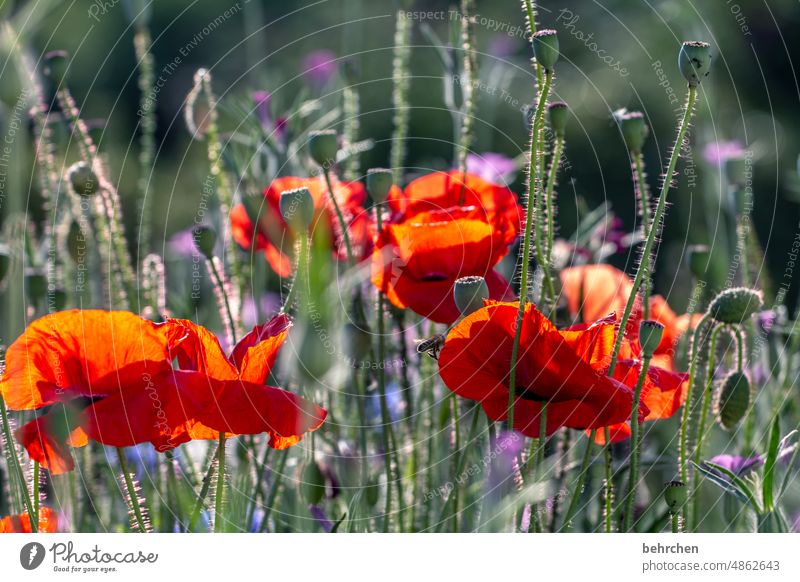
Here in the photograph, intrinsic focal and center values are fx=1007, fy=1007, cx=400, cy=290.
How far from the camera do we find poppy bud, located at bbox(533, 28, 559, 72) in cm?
39

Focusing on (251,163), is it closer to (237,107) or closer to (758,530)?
(237,107)

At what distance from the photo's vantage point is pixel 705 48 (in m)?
0.42

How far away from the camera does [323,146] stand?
502 mm

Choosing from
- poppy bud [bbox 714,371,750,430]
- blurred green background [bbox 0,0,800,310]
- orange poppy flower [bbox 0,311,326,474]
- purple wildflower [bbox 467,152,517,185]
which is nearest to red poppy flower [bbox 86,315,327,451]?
orange poppy flower [bbox 0,311,326,474]

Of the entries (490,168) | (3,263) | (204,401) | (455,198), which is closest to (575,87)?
(490,168)

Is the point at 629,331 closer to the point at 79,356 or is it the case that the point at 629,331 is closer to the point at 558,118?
the point at 558,118

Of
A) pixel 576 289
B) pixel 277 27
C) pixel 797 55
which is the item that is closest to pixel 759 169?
pixel 797 55

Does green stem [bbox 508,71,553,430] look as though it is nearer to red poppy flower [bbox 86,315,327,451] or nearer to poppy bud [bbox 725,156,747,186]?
red poppy flower [bbox 86,315,327,451]

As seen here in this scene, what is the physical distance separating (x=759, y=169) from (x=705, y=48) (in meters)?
1.59

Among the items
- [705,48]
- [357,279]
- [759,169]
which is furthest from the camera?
[759,169]

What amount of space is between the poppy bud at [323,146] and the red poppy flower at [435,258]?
0.05 meters

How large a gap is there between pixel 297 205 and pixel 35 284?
7.0 inches

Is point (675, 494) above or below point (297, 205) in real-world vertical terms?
below
